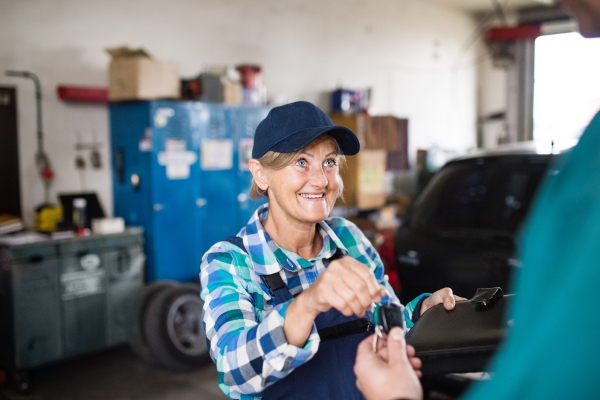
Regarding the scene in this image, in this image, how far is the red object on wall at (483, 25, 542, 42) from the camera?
20.2 feet

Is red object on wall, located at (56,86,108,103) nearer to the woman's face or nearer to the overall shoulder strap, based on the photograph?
the woman's face

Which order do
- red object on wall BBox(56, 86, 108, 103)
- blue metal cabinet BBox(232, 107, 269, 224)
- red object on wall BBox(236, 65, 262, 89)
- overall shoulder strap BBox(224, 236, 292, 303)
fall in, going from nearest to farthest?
overall shoulder strap BBox(224, 236, 292, 303) → red object on wall BBox(56, 86, 108, 103) → blue metal cabinet BBox(232, 107, 269, 224) → red object on wall BBox(236, 65, 262, 89)

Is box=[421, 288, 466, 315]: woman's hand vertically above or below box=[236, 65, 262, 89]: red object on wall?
below

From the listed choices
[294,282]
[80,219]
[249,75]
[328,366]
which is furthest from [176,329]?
[328,366]

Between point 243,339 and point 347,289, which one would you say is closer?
point 347,289

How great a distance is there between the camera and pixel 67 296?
374 centimetres

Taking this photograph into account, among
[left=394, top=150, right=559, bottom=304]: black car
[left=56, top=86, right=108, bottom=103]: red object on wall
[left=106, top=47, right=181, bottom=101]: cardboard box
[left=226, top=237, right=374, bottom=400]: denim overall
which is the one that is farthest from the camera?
[left=56, top=86, right=108, bottom=103]: red object on wall

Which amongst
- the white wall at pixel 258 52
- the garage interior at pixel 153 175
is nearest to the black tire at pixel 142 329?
the garage interior at pixel 153 175

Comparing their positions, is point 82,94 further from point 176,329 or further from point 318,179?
point 318,179

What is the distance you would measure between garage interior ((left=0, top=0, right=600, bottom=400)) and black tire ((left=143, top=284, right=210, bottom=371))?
0.05 ft

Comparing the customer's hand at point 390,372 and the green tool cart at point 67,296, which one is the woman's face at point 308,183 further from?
the green tool cart at point 67,296

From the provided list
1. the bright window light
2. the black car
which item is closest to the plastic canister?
the black car

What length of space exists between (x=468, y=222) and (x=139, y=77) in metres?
2.99

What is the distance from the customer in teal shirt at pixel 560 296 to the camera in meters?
0.44
